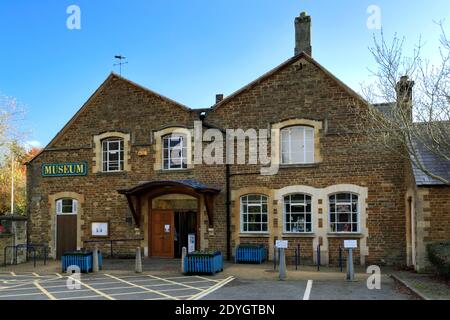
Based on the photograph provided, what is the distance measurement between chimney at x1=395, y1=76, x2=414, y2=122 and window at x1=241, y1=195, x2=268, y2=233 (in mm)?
6366

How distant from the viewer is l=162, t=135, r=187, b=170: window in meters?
19.8

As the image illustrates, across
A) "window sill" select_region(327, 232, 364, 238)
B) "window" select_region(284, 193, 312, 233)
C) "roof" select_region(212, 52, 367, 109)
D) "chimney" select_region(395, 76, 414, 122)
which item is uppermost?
"roof" select_region(212, 52, 367, 109)

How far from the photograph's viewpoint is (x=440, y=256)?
1276cm

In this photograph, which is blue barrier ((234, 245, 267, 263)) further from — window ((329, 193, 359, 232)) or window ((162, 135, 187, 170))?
window ((162, 135, 187, 170))

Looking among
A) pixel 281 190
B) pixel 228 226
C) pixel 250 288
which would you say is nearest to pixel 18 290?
pixel 250 288

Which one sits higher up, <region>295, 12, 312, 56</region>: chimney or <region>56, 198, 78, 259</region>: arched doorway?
<region>295, 12, 312, 56</region>: chimney

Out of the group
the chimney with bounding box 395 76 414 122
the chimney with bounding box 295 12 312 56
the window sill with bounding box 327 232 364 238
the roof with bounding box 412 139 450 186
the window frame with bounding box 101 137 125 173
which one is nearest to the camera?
the chimney with bounding box 395 76 414 122

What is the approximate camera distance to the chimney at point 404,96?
13.4 metres

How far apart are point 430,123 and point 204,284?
7312mm

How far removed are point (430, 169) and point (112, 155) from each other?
12531 millimetres

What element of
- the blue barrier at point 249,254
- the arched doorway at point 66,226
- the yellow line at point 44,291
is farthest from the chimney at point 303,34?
the yellow line at point 44,291

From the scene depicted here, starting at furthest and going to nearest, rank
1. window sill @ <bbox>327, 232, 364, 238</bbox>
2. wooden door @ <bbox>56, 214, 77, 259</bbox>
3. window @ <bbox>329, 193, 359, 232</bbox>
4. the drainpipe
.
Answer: wooden door @ <bbox>56, 214, 77, 259</bbox>, the drainpipe, window @ <bbox>329, 193, 359, 232</bbox>, window sill @ <bbox>327, 232, 364, 238</bbox>

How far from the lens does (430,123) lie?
42.3 ft

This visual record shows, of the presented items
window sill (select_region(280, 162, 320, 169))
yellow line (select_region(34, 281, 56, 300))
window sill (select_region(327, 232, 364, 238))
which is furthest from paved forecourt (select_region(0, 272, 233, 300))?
window sill (select_region(280, 162, 320, 169))
